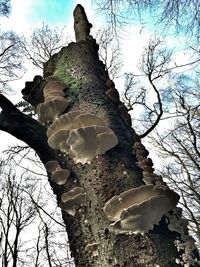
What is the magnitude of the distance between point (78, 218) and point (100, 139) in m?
0.33

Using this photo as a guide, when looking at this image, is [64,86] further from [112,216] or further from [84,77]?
[112,216]

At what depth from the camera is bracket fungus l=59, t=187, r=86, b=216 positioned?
1316 mm

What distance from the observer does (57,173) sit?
4.71 ft

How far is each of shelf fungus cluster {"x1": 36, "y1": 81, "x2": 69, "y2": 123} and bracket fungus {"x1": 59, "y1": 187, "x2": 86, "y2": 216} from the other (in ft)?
1.34

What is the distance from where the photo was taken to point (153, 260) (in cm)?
104

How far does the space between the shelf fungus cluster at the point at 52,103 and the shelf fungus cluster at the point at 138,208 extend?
1.94 ft

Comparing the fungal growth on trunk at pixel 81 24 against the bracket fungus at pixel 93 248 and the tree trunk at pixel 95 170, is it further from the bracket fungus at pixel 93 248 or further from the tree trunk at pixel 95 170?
the bracket fungus at pixel 93 248

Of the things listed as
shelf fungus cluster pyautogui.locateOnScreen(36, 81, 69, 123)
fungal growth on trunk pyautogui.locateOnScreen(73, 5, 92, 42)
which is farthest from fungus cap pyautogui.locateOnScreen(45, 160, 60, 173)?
fungal growth on trunk pyautogui.locateOnScreen(73, 5, 92, 42)

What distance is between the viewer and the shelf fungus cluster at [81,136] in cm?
138

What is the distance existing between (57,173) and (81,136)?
0.20m

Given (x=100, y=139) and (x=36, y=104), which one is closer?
(x=100, y=139)

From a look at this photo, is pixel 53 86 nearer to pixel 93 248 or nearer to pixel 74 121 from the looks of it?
pixel 74 121

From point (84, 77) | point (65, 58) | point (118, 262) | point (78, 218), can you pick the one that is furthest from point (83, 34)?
point (118, 262)

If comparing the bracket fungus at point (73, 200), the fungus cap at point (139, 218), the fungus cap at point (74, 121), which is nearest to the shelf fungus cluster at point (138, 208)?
the fungus cap at point (139, 218)
